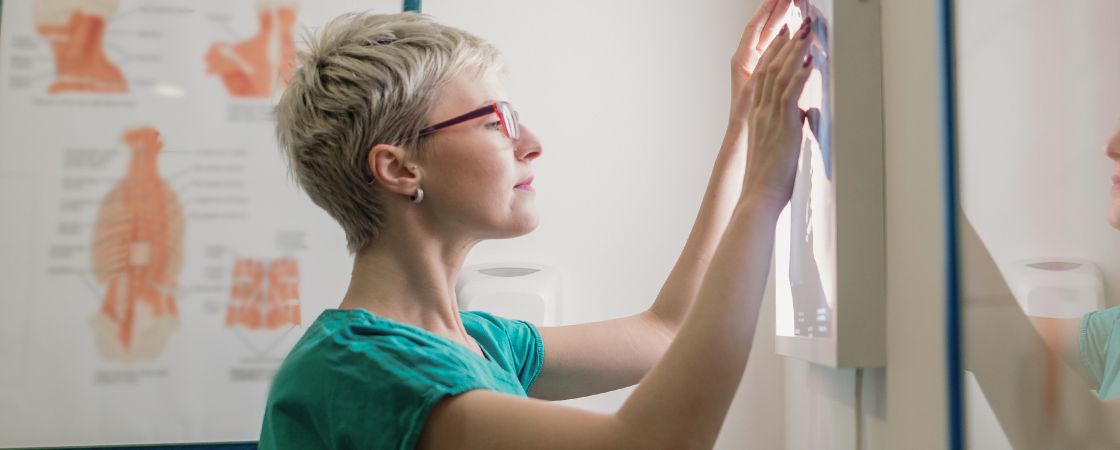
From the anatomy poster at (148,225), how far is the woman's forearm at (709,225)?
93 centimetres

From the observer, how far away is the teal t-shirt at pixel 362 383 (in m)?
0.81

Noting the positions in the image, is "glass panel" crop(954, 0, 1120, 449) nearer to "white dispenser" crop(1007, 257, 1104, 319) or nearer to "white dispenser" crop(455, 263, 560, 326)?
"white dispenser" crop(1007, 257, 1104, 319)

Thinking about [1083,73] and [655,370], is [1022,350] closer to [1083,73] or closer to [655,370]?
[1083,73]

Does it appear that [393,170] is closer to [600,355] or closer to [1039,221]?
[600,355]

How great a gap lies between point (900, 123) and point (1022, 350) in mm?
308

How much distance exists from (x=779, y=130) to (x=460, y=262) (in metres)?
0.48

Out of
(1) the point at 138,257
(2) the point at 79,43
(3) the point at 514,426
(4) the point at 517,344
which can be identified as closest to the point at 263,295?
(1) the point at 138,257

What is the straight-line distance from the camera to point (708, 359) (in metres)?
0.73

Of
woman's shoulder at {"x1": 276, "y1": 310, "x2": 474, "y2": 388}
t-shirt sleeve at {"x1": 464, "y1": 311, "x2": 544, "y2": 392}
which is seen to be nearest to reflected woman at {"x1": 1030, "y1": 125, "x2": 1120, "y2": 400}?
woman's shoulder at {"x1": 276, "y1": 310, "x2": 474, "y2": 388}

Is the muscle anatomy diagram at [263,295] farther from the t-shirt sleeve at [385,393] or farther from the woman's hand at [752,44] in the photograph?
the woman's hand at [752,44]

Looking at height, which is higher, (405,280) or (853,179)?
(853,179)

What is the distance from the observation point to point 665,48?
1.93 m

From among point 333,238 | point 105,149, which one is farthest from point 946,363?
point 105,149

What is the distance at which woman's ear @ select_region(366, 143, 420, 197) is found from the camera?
102 cm
